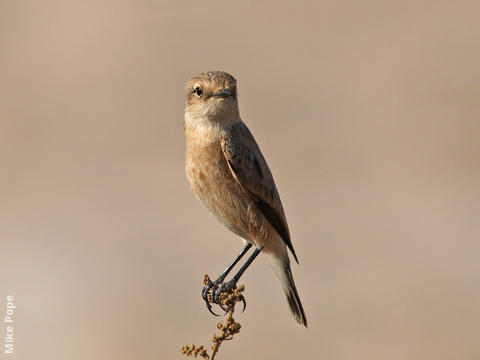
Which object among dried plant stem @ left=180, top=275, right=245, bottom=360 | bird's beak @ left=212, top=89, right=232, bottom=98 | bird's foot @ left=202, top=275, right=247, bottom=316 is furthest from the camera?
bird's beak @ left=212, top=89, right=232, bottom=98

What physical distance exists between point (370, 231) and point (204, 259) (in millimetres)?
4146

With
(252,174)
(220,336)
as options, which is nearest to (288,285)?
(252,174)

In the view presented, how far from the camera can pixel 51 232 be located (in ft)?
57.3

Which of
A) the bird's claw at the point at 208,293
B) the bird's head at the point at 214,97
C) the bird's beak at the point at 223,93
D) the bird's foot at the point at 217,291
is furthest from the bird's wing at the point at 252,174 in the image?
the bird's claw at the point at 208,293

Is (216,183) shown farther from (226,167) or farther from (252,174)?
(252,174)

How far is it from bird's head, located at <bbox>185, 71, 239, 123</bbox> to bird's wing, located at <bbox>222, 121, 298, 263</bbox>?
162mm

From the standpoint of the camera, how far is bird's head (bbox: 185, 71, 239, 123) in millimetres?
6211

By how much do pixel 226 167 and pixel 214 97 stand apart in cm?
57

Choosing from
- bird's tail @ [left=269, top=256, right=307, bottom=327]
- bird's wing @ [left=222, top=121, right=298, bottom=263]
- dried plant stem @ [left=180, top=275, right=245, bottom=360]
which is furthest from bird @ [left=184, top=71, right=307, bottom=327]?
dried plant stem @ [left=180, top=275, right=245, bottom=360]

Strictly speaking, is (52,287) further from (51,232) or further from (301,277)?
(301,277)

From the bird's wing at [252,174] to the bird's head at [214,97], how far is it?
0.16 metres

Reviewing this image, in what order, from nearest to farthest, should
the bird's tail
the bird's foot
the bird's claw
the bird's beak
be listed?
the bird's foot → the bird's beak → the bird's claw → the bird's tail

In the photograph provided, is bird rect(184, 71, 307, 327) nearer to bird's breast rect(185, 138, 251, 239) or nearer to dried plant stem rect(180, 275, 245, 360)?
bird's breast rect(185, 138, 251, 239)

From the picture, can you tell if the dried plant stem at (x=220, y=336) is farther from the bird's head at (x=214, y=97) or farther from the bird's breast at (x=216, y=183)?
the bird's head at (x=214, y=97)
